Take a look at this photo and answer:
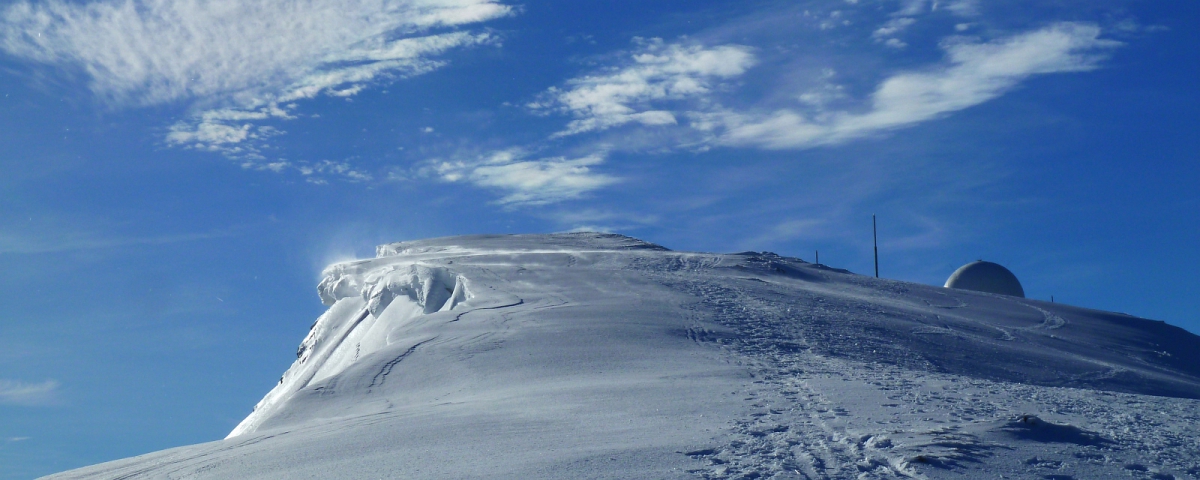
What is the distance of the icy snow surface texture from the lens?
645 centimetres

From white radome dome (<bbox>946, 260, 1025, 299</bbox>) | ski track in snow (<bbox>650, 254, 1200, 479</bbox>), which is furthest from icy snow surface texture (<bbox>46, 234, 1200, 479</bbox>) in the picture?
white radome dome (<bbox>946, 260, 1025, 299</bbox>)

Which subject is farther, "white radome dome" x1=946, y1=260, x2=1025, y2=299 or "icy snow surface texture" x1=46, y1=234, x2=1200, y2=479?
"white radome dome" x1=946, y1=260, x2=1025, y2=299

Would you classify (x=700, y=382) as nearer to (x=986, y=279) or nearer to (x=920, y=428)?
(x=920, y=428)

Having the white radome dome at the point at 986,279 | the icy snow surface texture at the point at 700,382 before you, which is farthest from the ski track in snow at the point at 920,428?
the white radome dome at the point at 986,279

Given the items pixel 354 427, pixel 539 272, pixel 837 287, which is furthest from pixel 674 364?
pixel 837 287

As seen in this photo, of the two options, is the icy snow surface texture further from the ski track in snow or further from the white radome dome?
the white radome dome

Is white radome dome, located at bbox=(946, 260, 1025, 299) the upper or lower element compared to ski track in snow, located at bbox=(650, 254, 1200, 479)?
upper

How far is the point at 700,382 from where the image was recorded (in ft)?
30.8

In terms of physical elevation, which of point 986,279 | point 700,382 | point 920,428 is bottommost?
point 920,428

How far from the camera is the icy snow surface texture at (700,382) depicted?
6.45 m

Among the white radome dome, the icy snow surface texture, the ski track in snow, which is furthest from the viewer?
the white radome dome

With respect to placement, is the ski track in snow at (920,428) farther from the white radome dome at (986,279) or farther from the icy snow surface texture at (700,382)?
the white radome dome at (986,279)

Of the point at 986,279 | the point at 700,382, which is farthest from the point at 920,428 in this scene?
the point at 986,279

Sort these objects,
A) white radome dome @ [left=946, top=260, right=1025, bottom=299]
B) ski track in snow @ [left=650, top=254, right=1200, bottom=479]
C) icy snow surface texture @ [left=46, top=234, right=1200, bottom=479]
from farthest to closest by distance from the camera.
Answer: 1. white radome dome @ [left=946, top=260, right=1025, bottom=299]
2. icy snow surface texture @ [left=46, top=234, right=1200, bottom=479]
3. ski track in snow @ [left=650, top=254, right=1200, bottom=479]
